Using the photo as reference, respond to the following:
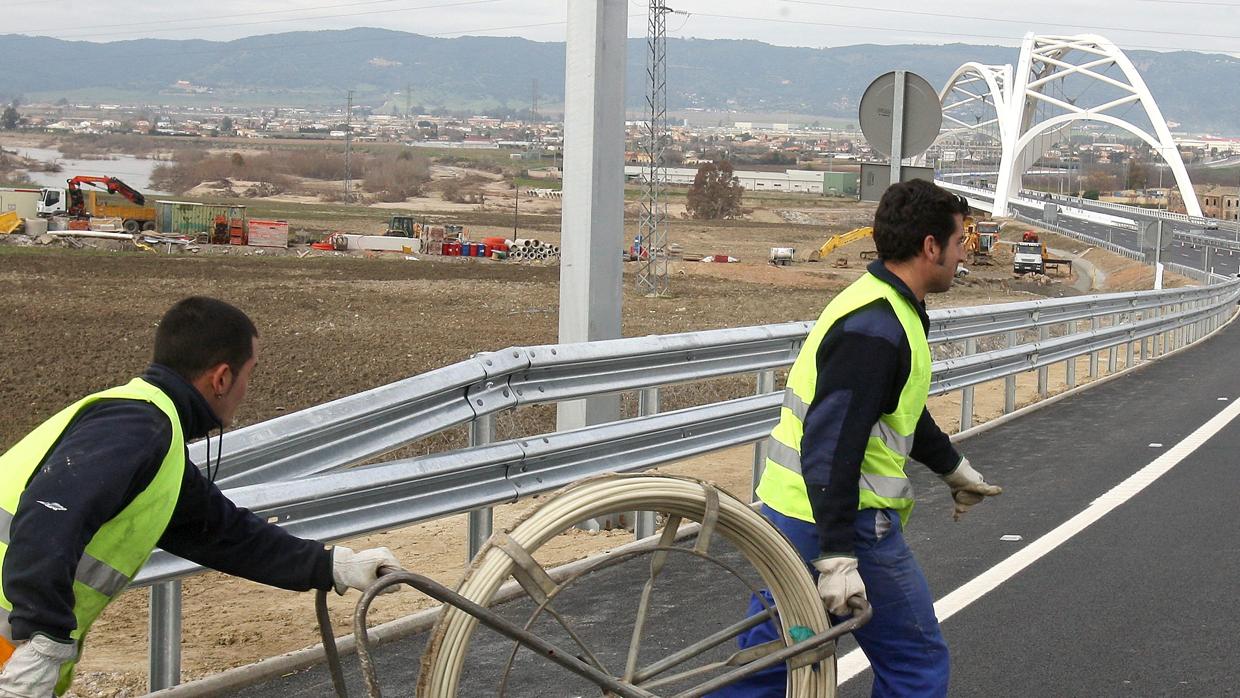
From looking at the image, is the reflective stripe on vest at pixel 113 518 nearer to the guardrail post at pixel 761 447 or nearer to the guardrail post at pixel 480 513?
the guardrail post at pixel 480 513

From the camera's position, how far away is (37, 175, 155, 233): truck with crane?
6575cm

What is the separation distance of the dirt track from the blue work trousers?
255 centimetres

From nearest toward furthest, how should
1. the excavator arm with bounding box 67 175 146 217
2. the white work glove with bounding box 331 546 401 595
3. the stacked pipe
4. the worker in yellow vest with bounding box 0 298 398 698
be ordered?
the worker in yellow vest with bounding box 0 298 398 698, the white work glove with bounding box 331 546 401 595, the stacked pipe, the excavator arm with bounding box 67 175 146 217

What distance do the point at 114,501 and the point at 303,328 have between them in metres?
27.6

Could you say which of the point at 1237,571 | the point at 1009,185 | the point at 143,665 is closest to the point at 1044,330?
the point at 1237,571

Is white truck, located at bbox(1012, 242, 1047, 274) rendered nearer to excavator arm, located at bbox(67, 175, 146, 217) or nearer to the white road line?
excavator arm, located at bbox(67, 175, 146, 217)

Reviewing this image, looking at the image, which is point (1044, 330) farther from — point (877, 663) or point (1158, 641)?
point (877, 663)

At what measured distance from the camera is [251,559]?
3.71m

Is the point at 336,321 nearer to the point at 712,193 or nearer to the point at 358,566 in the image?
the point at 358,566

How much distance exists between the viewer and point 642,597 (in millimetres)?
3975


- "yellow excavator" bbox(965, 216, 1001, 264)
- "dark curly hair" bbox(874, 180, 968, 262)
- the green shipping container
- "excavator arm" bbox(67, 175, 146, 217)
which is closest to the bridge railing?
"dark curly hair" bbox(874, 180, 968, 262)

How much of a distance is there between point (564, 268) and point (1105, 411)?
300 inches

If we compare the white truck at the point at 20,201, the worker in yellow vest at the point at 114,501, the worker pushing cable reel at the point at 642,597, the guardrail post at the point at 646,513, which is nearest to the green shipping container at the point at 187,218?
the white truck at the point at 20,201

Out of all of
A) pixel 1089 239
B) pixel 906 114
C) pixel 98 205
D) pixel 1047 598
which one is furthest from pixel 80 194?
pixel 1047 598
